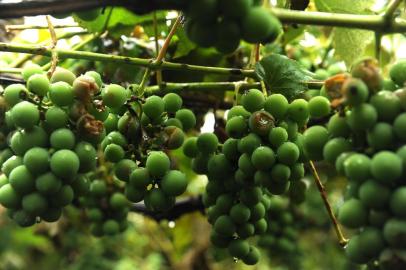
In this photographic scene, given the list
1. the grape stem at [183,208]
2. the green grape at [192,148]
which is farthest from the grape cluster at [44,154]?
the grape stem at [183,208]

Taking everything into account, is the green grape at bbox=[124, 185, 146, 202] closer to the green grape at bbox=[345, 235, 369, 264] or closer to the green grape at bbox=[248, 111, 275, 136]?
the green grape at bbox=[248, 111, 275, 136]

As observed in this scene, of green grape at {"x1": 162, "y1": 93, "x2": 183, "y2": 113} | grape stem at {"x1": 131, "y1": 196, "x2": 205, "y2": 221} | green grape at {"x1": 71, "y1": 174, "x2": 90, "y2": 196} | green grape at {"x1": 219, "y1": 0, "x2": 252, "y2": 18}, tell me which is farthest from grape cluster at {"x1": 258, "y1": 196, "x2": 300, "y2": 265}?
green grape at {"x1": 219, "y1": 0, "x2": 252, "y2": 18}

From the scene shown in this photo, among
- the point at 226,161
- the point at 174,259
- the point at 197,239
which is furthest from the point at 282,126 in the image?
the point at 174,259

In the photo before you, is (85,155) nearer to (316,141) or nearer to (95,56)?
(95,56)

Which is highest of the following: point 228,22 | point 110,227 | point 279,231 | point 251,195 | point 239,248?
point 228,22

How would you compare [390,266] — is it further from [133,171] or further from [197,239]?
[197,239]

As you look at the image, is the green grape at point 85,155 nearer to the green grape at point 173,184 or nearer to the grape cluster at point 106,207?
the green grape at point 173,184

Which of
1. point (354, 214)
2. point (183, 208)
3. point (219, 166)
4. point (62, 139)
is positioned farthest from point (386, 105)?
point (183, 208)
